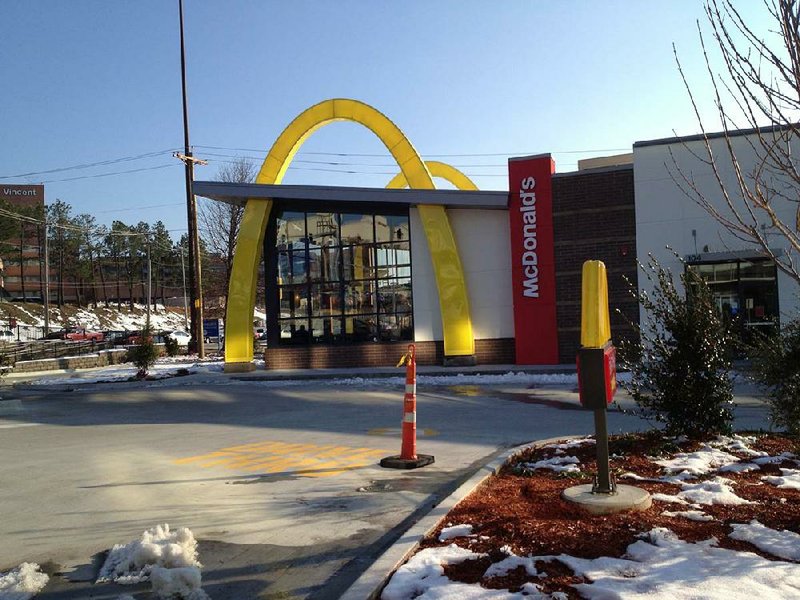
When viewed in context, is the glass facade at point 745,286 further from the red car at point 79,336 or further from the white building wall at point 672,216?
the red car at point 79,336

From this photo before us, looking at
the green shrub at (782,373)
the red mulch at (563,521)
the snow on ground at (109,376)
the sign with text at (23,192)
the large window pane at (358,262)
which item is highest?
the sign with text at (23,192)

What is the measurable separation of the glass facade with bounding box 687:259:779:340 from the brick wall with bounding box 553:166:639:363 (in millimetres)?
2021

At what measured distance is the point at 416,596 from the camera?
3.69 metres

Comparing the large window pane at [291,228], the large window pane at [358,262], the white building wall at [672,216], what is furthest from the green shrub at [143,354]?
the white building wall at [672,216]

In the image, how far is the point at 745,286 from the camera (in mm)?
19312

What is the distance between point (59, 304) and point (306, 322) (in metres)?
74.6

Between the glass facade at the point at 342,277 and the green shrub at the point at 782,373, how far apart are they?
1590 centimetres

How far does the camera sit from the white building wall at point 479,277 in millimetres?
21391

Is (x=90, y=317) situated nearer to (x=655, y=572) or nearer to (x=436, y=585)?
(x=436, y=585)

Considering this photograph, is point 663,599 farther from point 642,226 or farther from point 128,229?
point 128,229

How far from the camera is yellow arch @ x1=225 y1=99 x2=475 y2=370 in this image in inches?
835

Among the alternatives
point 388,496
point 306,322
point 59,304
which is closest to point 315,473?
point 388,496

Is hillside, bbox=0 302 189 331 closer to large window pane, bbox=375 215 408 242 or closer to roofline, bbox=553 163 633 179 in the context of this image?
large window pane, bbox=375 215 408 242

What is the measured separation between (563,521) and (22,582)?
350 cm
